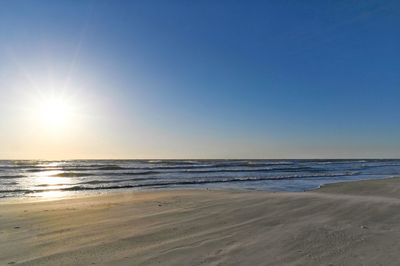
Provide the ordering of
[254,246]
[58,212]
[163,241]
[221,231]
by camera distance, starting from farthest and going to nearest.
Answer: [58,212] → [221,231] → [163,241] → [254,246]

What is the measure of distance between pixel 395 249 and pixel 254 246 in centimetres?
205

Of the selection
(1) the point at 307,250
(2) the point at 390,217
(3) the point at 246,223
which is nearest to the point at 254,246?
(1) the point at 307,250

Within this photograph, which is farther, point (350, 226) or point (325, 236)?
point (350, 226)

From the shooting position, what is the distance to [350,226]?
286 inches

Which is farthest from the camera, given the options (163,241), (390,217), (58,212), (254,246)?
(58,212)

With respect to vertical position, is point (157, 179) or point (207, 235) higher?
point (157, 179)

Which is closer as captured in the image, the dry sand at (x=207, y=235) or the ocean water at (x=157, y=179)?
the dry sand at (x=207, y=235)

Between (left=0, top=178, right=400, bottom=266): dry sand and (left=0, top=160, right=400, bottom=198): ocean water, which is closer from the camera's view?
(left=0, top=178, right=400, bottom=266): dry sand

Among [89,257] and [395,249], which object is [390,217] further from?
[89,257]

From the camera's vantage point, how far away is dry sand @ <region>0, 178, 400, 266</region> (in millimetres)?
5133

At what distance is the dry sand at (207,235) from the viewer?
5.13 m

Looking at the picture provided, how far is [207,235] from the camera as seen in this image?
257 inches

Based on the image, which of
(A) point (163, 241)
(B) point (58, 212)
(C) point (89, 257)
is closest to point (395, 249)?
(A) point (163, 241)

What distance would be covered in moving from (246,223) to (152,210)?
9.77 ft
